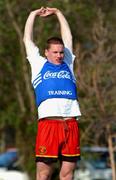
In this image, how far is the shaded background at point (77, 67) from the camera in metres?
13.9

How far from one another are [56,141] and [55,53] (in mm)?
816

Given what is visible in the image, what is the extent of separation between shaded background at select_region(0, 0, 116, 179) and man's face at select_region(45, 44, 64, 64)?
599 cm

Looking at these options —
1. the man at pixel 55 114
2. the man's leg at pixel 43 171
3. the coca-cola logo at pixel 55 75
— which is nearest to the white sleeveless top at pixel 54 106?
the man at pixel 55 114

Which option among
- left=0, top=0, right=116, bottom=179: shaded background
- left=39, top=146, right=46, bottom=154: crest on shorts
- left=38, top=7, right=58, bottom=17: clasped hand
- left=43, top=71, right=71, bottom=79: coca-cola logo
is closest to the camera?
left=39, top=146, right=46, bottom=154: crest on shorts

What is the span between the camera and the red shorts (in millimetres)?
7340

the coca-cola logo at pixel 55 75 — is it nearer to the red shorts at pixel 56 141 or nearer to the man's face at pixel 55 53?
the man's face at pixel 55 53

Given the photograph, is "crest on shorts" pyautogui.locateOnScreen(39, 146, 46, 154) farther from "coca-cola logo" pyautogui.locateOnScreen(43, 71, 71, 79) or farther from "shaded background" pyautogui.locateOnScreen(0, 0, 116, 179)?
"shaded background" pyautogui.locateOnScreen(0, 0, 116, 179)

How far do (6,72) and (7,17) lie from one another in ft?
5.05

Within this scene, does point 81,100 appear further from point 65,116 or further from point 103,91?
point 65,116

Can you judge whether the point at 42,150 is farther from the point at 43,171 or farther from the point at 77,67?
the point at 77,67

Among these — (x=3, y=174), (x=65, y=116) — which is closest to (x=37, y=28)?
(x=3, y=174)

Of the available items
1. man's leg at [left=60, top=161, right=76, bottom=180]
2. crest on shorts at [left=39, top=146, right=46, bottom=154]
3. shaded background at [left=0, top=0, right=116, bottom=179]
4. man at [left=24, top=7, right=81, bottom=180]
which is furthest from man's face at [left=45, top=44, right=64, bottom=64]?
shaded background at [left=0, top=0, right=116, bottom=179]

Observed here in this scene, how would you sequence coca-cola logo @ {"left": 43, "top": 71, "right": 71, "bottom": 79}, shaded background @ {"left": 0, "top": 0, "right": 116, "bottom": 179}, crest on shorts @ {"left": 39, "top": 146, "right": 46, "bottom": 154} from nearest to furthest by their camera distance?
1. crest on shorts @ {"left": 39, "top": 146, "right": 46, "bottom": 154}
2. coca-cola logo @ {"left": 43, "top": 71, "right": 71, "bottom": 79}
3. shaded background @ {"left": 0, "top": 0, "right": 116, "bottom": 179}

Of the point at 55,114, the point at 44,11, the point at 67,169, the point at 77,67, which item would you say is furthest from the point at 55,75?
the point at 77,67
